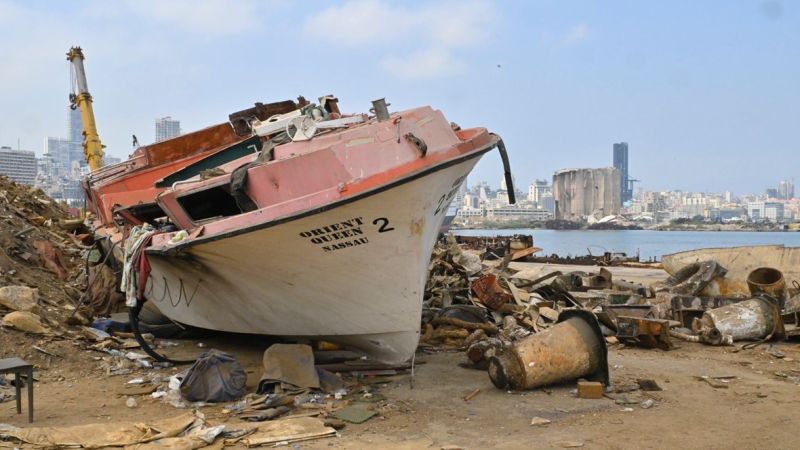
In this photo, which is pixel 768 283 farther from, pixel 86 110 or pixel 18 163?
pixel 18 163

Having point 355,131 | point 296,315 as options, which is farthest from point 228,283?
point 355,131

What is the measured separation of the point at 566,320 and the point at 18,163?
12797 centimetres

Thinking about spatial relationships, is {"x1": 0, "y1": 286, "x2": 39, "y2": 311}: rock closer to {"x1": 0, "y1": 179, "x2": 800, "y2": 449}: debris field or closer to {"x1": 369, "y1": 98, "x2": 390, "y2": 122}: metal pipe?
{"x1": 0, "y1": 179, "x2": 800, "y2": 449}: debris field

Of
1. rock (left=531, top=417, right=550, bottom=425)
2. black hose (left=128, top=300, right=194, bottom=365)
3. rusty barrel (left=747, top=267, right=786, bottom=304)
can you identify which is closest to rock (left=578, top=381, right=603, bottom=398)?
rock (left=531, top=417, right=550, bottom=425)

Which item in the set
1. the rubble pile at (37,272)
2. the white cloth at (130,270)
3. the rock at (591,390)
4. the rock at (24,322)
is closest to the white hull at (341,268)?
the white cloth at (130,270)

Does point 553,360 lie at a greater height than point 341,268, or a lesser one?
lesser

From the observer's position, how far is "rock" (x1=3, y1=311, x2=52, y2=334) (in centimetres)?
767

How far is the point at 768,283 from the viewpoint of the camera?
1157 centimetres

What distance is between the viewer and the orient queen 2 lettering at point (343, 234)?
652 centimetres

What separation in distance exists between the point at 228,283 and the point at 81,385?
1746mm

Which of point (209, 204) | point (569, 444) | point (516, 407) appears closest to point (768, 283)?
point (516, 407)

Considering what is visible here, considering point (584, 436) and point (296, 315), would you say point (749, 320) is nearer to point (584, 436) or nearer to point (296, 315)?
point (584, 436)

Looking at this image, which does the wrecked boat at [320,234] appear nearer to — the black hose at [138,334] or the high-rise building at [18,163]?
the black hose at [138,334]

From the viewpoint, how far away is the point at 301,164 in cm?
721
